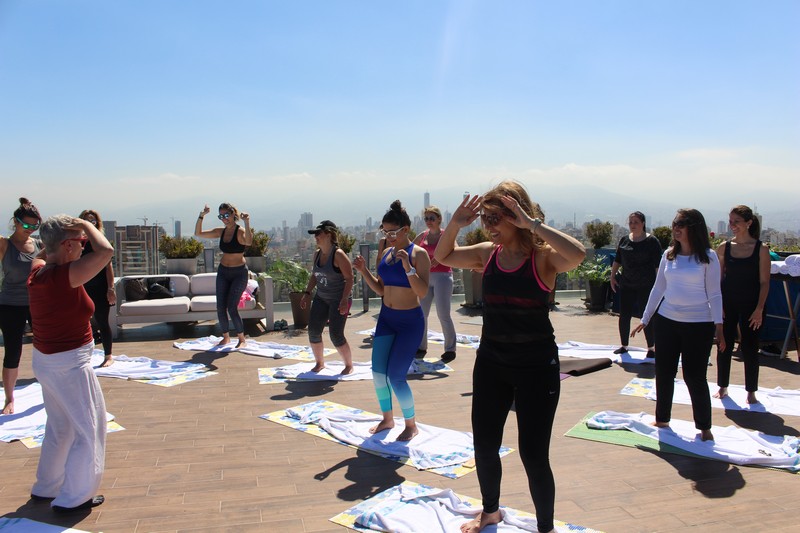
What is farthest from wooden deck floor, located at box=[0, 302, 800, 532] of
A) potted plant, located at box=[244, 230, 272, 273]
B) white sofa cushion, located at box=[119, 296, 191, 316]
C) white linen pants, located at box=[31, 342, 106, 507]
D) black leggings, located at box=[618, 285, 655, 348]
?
potted plant, located at box=[244, 230, 272, 273]

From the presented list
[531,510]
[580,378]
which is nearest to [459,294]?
[580,378]

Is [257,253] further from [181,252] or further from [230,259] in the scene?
[230,259]

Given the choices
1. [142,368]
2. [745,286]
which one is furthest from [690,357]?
[142,368]

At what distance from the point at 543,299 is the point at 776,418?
11.8 ft

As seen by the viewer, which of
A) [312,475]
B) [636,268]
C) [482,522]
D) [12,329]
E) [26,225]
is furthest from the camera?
[636,268]

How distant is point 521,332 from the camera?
2.80 m

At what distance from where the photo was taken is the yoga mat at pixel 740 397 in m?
5.40

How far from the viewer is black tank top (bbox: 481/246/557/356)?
280cm

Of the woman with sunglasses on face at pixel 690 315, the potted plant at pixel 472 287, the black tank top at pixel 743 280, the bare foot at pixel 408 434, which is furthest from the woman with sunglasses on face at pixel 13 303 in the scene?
the potted plant at pixel 472 287

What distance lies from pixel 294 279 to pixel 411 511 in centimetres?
770

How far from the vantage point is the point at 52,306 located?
348 cm

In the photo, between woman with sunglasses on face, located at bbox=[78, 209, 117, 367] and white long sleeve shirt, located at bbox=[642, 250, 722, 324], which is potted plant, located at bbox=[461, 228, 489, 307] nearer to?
woman with sunglasses on face, located at bbox=[78, 209, 117, 367]

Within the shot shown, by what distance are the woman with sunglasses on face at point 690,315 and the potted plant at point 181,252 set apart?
8.62m

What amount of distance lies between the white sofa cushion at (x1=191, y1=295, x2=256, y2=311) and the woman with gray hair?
6070mm
